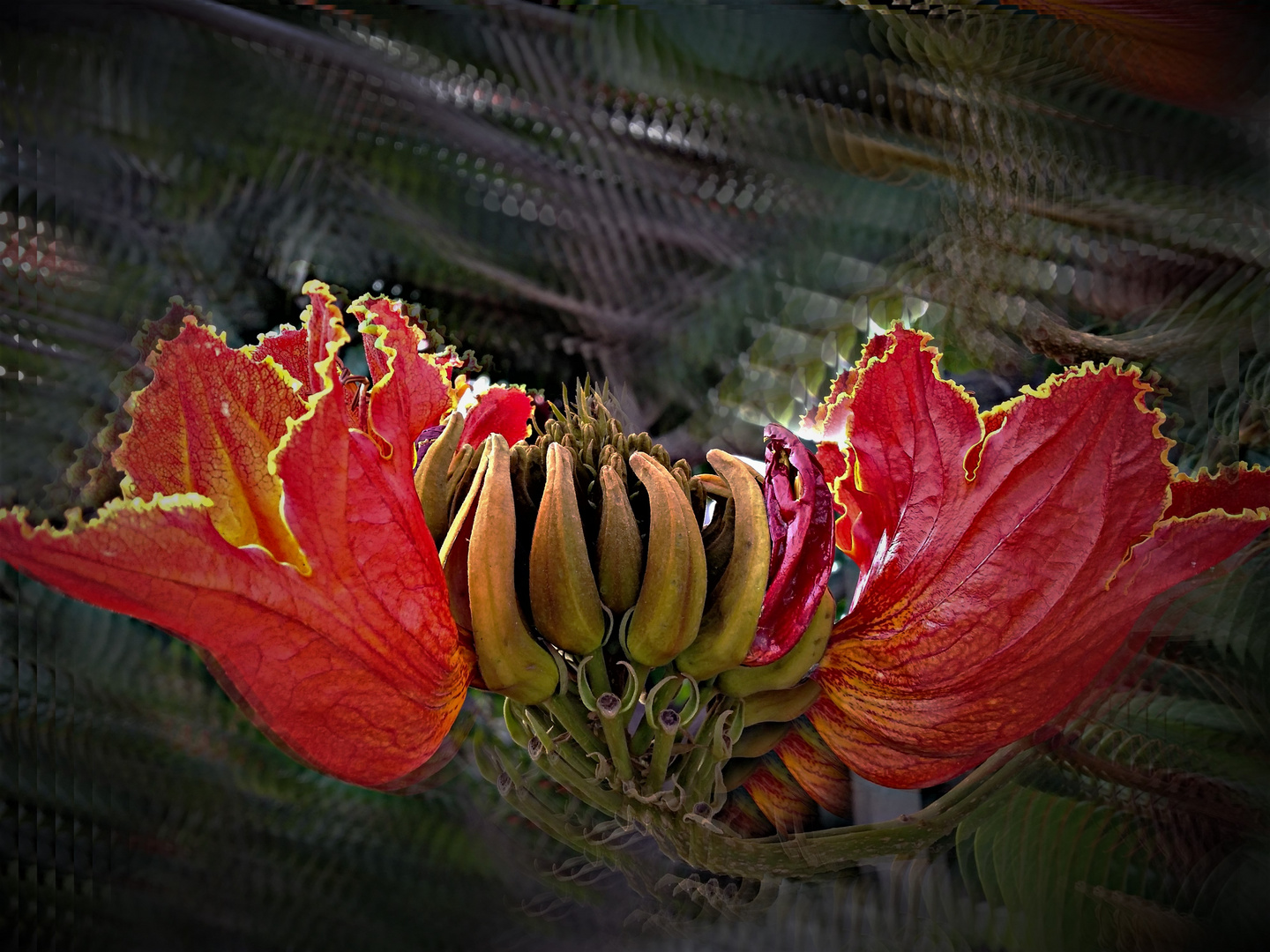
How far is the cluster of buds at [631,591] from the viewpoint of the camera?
10.0 inches

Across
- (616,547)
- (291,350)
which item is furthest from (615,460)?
(291,350)

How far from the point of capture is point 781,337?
0.41 m

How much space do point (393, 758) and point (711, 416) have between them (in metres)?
0.22

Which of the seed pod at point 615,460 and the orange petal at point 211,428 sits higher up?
the seed pod at point 615,460

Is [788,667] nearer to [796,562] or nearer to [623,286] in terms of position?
[796,562]

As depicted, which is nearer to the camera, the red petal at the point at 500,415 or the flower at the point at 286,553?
the flower at the point at 286,553

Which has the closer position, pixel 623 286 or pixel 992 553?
pixel 992 553

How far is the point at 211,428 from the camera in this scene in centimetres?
26

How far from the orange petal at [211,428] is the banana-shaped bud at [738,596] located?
0.13m

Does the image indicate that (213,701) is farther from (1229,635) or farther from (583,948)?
(1229,635)

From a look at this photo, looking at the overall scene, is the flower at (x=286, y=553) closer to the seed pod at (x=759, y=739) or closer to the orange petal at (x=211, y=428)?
the orange petal at (x=211, y=428)

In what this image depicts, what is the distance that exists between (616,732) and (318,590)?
0.10 metres

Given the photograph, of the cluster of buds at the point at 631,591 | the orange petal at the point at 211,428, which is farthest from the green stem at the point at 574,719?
the orange petal at the point at 211,428

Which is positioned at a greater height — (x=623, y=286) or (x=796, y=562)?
(x=623, y=286)
